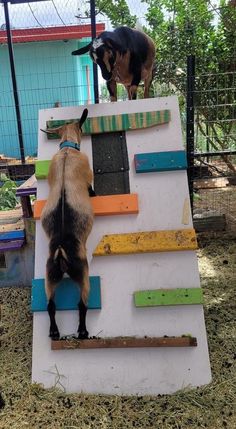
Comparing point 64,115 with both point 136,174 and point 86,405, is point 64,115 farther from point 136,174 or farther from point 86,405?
point 86,405

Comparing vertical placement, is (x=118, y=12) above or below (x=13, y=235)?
above

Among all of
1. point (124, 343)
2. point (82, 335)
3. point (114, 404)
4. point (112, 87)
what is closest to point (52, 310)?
point (82, 335)

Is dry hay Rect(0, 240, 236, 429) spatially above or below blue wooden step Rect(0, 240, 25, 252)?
below

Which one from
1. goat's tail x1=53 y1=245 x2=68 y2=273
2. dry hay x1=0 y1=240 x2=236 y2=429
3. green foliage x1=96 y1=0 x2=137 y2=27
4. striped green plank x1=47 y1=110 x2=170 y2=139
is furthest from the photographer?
green foliage x1=96 y1=0 x2=137 y2=27

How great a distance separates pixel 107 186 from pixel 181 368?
60.0 inches

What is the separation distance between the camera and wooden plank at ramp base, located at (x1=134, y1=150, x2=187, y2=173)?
127 inches

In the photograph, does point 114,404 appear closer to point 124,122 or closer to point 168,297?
point 168,297

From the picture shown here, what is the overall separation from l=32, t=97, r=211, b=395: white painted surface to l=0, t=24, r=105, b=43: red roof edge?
25.5ft

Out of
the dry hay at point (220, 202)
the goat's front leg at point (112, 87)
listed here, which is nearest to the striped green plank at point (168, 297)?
the goat's front leg at point (112, 87)

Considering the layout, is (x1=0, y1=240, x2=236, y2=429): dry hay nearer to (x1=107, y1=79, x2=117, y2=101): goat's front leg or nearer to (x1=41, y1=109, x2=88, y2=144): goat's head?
(x1=41, y1=109, x2=88, y2=144): goat's head

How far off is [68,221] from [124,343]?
960 mm

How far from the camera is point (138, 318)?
116 inches

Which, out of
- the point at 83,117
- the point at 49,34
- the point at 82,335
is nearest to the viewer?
the point at 82,335

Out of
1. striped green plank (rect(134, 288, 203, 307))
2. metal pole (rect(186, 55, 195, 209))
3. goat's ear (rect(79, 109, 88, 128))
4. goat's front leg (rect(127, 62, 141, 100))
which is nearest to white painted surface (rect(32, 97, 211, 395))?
striped green plank (rect(134, 288, 203, 307))
